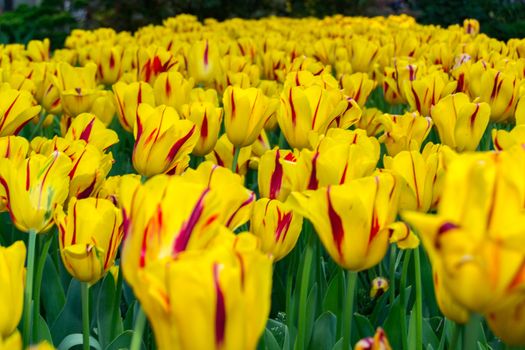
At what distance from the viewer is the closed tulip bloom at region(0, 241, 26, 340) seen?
0.90m

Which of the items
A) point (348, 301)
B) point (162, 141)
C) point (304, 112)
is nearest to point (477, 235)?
point (348, 301)

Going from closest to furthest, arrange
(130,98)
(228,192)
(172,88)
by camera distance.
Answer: (228,192) → (130,98) → (172,88)

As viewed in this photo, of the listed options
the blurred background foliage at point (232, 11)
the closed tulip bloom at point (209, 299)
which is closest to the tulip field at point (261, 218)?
the closed tulip bloom at point (209, 299)

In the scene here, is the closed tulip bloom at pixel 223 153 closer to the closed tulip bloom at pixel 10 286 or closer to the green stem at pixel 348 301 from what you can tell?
the green stem at pixel 348 301

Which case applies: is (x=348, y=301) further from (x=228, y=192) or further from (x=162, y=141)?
(x=162, y=141)

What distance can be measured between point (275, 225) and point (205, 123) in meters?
0.52

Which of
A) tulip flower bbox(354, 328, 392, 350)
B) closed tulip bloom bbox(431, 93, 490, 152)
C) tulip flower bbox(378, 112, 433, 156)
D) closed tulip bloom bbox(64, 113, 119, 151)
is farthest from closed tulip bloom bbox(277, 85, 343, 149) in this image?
tulip flower bbox(354, 328, 392, 350)

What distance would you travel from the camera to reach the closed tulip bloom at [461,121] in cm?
164

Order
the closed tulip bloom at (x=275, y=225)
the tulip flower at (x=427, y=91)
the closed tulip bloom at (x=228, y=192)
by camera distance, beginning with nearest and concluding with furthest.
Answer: the closed tulip bloom at (x=228, y=192) < the closed tulip bloom at (x=275, y=225) < the tulip flower at (x=427, y=91)

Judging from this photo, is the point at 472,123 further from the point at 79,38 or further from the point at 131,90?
the point at 79,38

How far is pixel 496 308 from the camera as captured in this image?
707mm

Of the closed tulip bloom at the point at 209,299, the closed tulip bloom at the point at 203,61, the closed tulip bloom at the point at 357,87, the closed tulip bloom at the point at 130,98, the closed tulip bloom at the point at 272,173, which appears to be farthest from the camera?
the closed tulip bloom at the point at 203,61

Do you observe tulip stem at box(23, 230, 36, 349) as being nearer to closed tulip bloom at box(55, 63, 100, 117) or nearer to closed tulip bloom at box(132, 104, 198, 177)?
closed tulip bloom at box(132, 104, 198, 177)

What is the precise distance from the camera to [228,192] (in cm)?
87
